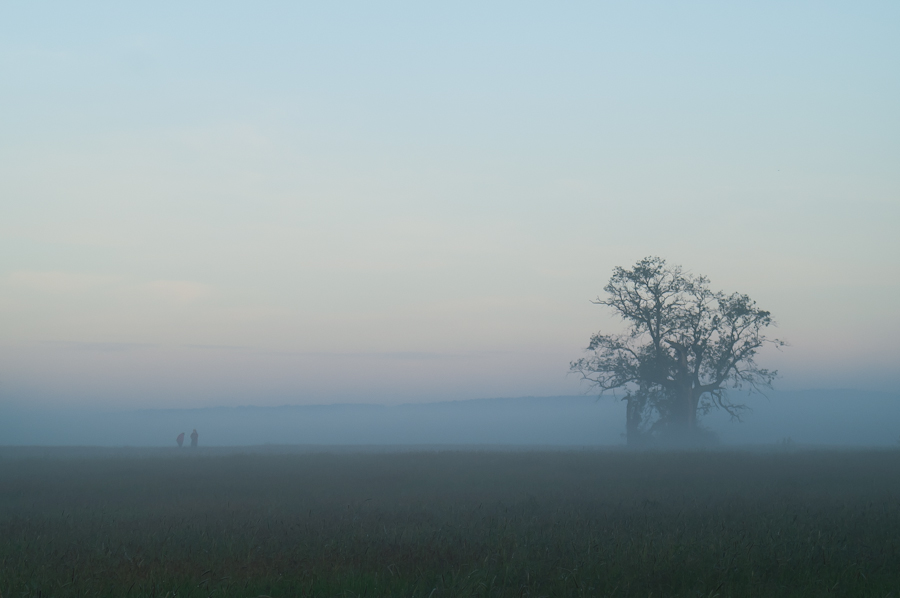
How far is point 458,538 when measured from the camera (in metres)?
8.33

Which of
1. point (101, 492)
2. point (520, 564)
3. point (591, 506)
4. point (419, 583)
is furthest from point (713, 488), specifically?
point (101, 492)

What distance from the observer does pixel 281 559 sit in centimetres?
721

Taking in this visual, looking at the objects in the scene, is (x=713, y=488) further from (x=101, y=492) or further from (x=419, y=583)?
(x=101, y=492)

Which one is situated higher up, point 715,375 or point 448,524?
point 715,375

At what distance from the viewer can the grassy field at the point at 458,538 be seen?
617 centimetres

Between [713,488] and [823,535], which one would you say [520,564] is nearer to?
[823,535]

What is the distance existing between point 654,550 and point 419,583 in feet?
9.35

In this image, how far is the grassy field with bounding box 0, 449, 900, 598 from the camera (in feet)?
20.2

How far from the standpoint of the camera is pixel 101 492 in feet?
52.1

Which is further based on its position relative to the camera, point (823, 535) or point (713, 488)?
point (713, 488)

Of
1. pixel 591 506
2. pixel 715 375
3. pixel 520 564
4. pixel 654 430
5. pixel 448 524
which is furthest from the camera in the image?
pixel 654 430

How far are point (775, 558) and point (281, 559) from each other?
5.49m

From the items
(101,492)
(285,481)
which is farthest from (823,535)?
(101,492)

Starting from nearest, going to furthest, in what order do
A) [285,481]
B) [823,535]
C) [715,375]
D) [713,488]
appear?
[823,535] → [713,488] → [285,481] → [715,375]
